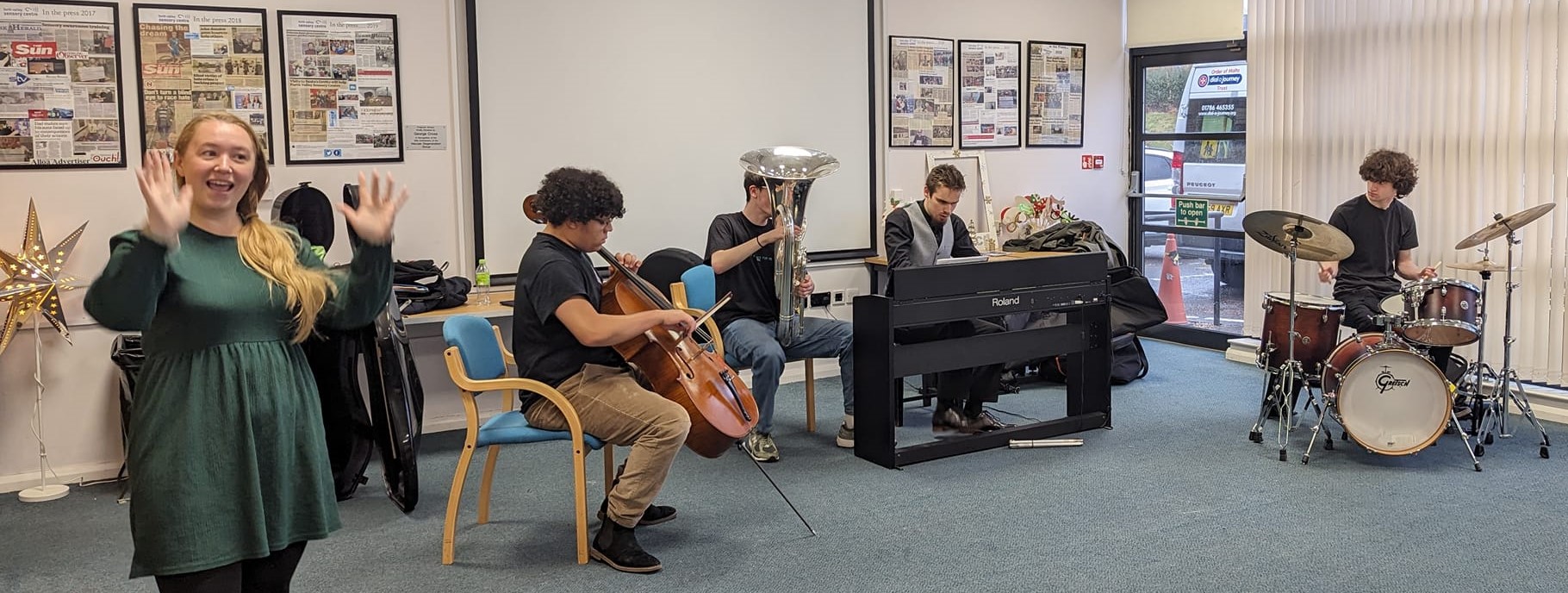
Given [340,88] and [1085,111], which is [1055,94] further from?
[340,88]

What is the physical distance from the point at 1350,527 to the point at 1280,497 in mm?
350

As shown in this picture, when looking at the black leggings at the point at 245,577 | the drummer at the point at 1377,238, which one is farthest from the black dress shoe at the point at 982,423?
the black leggings at the point at 245,577

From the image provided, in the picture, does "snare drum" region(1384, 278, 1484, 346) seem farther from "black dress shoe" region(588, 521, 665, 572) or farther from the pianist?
"black dress shoe" region(588, 521, 665, 572)

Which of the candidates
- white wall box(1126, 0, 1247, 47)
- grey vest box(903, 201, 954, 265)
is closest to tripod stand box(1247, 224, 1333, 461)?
grey vest box(903, 201, 954, 265)

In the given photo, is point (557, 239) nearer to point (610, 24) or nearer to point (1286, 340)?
point (610, 24)

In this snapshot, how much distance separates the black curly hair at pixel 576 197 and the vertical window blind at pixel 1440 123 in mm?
3974

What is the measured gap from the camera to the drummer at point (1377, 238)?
5.22 meters

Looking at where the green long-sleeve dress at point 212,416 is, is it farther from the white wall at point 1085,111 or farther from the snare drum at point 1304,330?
the white wall at point 1085,111

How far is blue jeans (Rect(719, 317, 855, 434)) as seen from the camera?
466cm

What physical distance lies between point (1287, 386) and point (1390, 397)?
406mm

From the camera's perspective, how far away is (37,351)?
173 inches

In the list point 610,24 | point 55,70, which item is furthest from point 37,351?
point 610,24

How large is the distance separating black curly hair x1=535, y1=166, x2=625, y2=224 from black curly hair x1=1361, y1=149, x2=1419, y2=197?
11.5ft

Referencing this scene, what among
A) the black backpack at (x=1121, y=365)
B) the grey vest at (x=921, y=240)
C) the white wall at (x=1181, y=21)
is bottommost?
the black backpack at (x=1121, y=365)
